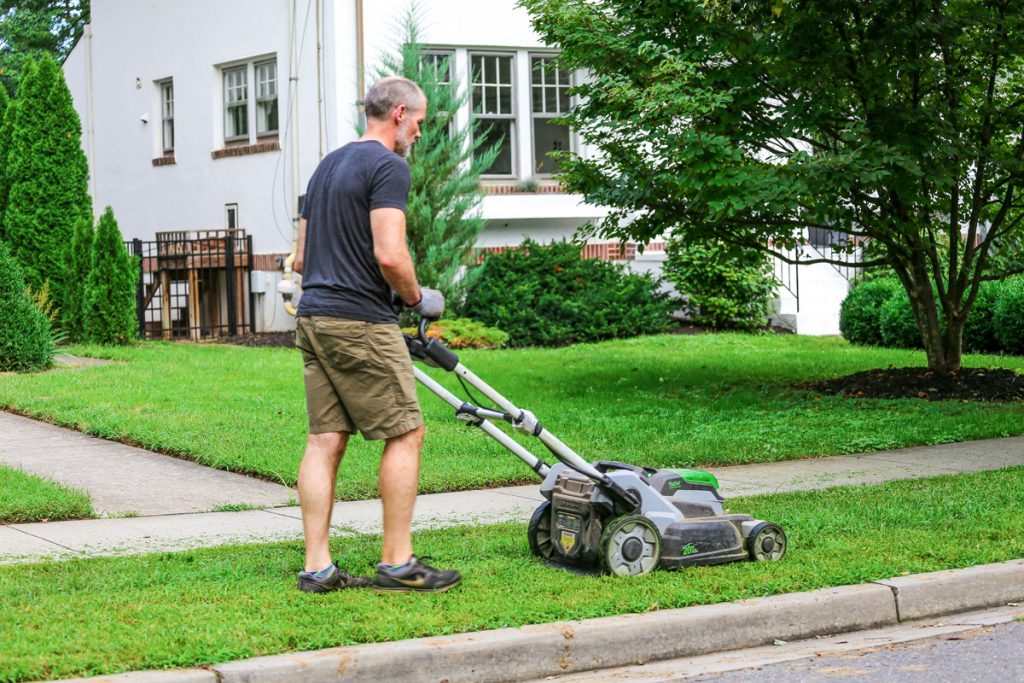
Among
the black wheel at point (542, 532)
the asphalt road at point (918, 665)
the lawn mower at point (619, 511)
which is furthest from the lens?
the black wheel at point (542, 532)

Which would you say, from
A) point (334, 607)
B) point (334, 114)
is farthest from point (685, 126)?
point (334, 114)

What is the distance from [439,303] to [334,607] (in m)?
1.30

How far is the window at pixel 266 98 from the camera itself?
21.0m

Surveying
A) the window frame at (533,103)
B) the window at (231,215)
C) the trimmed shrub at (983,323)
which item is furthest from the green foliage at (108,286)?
the trimmed shrub at (983,323)

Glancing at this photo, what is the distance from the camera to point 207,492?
8547 millimetres

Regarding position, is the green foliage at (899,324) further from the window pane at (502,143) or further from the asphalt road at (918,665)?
the asphalt road at (918,665)

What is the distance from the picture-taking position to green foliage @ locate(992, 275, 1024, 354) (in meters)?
16.8

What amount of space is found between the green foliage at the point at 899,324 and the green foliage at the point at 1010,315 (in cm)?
106

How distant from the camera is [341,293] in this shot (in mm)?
5770

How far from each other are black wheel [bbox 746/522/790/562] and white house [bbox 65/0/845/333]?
46.3 ft

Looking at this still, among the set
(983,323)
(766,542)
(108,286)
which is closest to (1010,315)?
(983,323)

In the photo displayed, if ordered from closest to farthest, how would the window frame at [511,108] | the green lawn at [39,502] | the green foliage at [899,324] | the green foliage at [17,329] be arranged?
the green lawn at [39,502] < the green foliage at [17,329] < the green foliage at [899,324] < the window frame at [511,108]

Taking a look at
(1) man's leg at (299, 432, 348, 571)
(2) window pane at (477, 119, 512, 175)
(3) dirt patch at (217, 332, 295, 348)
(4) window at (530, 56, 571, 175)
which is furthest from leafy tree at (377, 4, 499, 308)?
(1) man's leg at (299, 432, 348, 571)

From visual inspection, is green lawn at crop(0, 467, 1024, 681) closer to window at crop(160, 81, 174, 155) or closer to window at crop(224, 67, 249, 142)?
window at crop(224, 67, 249, 142)
